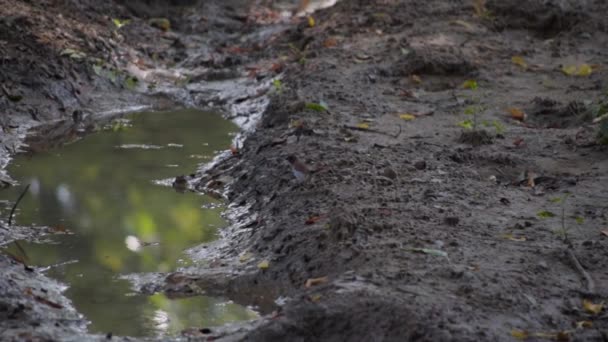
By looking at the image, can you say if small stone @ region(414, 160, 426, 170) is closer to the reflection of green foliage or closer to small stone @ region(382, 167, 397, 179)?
small stone @ region(382, 167, 397, 179)

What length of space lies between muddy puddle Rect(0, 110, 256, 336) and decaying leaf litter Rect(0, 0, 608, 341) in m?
0.20

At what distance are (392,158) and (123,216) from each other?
1.80 metres

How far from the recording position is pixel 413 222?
496cm

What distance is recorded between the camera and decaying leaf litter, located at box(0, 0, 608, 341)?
4.08 meters

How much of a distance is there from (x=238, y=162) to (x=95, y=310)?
261 centimetres

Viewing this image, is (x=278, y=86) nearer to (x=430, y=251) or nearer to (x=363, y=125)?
(x=363, y=125)

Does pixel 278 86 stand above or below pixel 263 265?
above

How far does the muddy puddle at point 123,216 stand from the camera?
4551 millimetres

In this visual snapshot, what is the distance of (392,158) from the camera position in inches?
245

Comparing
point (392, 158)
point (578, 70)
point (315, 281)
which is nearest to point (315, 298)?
point (315, 281)

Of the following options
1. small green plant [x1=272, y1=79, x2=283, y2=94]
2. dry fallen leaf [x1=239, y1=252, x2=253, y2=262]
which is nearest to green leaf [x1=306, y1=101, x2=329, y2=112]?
small green plant [x1=272, y1=79, x2=283, y2=94]

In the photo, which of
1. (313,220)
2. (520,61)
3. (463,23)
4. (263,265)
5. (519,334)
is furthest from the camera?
(463,23)

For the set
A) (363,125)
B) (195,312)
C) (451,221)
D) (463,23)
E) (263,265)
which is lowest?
(195,312)

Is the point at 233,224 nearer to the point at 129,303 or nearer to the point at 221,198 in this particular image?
the point at 221,198
